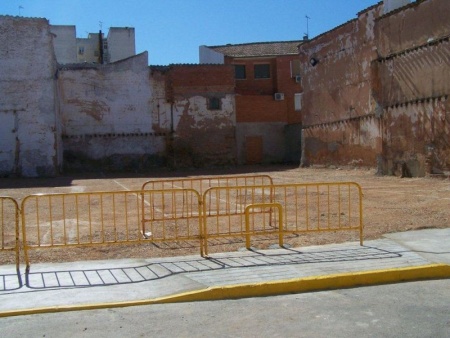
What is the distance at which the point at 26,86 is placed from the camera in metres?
31.2

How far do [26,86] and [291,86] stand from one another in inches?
854

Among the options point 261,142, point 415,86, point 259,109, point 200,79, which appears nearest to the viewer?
point 415,86

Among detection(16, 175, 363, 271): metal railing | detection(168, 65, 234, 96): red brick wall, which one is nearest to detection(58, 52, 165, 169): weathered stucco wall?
detection(168, 65, 234, 96): red brick wall

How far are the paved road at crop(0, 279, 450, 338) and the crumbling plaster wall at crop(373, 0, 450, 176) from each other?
1581cm

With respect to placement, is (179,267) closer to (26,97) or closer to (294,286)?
(294,286)

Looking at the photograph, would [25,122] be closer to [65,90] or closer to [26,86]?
[26,86]

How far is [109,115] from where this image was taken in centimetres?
3741

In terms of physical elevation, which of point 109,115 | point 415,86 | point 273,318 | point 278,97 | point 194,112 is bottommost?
point 273,318

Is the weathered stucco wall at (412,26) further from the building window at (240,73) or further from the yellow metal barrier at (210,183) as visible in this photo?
the building window at (240,73)

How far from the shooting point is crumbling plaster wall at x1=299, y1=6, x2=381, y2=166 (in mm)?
28094

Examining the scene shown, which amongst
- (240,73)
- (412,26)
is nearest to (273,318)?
(412,26)

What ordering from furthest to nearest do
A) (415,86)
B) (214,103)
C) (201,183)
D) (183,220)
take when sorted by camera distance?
(214,103)
(415,86)
(201,183)
(183,220)

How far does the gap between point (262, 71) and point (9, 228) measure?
119 ft

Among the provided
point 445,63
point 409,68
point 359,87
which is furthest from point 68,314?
point 359,87
